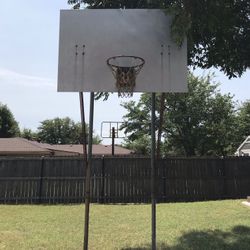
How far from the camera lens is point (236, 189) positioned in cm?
1741

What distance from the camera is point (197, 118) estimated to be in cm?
3098

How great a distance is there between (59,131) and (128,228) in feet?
193

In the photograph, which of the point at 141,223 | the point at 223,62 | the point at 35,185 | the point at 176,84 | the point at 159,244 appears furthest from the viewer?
the point at 35,185

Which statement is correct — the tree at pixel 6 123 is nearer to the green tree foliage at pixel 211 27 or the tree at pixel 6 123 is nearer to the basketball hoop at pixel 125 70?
the green tree foliage at pixel 211 27

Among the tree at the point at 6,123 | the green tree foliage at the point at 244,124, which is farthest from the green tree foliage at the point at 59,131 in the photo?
the green tree foliage at the point at 244,124

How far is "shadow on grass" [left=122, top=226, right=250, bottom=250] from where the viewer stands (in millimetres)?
7574

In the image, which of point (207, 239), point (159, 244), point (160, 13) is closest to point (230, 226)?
point (207, 239)

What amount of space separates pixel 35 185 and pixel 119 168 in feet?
10.7

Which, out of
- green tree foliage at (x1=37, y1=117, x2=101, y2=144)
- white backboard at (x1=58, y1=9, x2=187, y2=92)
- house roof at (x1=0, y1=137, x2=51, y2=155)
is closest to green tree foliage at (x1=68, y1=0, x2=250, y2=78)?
white backboard at (x1=58, y1=9, x2=187, y2=92)

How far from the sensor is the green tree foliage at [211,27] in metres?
6.77

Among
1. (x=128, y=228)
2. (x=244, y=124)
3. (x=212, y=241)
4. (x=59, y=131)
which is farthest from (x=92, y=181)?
(x=59, y=131)

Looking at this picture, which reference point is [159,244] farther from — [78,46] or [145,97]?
[145,97]

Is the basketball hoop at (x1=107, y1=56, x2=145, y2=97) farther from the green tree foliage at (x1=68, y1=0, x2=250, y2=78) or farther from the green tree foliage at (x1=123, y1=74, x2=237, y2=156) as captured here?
the green tree foliage at (x1=123, y1=74, x2=237, y2=156)

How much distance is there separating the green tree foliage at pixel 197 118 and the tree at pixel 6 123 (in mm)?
19600
